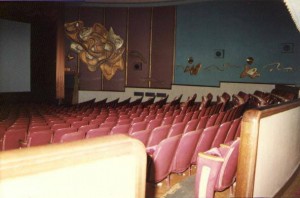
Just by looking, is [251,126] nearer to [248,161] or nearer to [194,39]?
[248,161]

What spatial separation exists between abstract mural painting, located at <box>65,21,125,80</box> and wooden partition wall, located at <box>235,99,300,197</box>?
30.9ft

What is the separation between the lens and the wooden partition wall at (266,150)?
1.49 m

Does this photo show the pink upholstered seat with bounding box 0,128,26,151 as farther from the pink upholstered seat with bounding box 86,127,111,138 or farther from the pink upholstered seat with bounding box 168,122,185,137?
the pink upholstered seat with bounding box 168,122,185,137

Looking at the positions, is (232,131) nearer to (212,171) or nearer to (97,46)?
(212,171)

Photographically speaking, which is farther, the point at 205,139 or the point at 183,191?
the point at 205,139

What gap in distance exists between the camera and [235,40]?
390 inches

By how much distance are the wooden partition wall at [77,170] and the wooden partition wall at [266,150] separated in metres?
0.68

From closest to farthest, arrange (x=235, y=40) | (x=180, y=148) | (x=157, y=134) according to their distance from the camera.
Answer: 1. (x=180, y=148)
2. (x=157, y=134)
3. (x=235, y=40)

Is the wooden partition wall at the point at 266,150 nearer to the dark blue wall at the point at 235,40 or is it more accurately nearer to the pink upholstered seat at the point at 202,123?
the pink upholstered seat at the point at 202,123

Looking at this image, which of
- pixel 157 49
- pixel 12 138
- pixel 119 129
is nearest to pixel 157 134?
pixel 119 129

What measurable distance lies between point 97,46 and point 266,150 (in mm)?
10236

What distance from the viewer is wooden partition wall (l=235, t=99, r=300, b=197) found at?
4.89 feet

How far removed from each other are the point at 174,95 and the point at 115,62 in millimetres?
2594

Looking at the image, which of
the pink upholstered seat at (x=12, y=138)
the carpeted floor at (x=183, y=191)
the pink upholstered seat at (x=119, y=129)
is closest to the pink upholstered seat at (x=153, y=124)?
the pink upholstered seat at (x=119, y=129)
